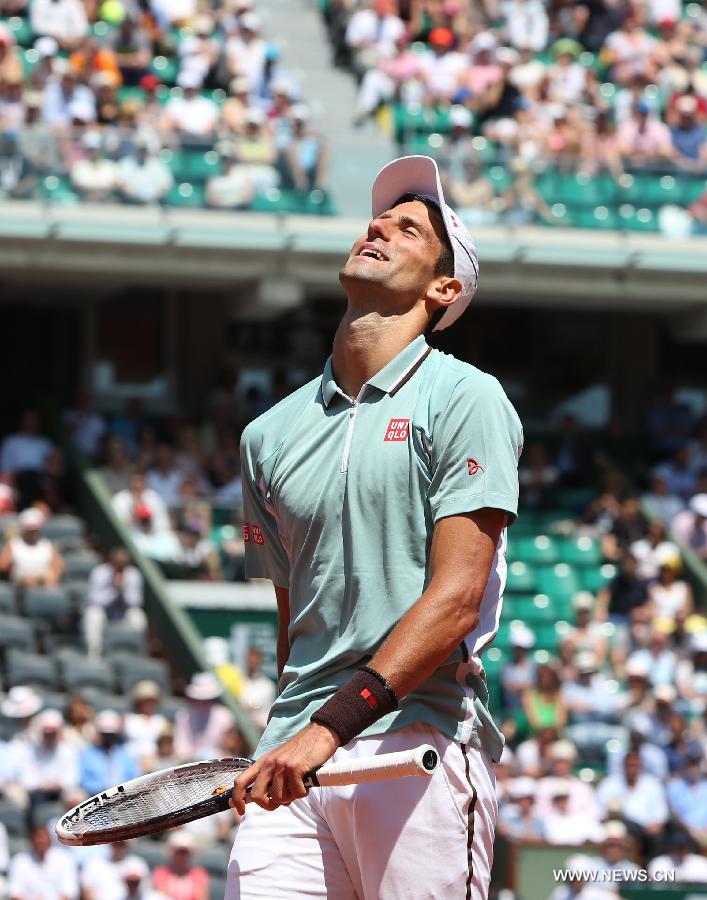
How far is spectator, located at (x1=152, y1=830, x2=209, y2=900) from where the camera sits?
11.0m

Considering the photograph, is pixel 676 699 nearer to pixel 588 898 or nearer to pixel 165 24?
pixel 588 898

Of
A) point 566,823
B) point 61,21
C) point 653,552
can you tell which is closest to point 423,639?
point 566,823

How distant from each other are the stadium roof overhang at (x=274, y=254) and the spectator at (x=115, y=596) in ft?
10.5

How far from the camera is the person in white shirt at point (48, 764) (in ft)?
38.8

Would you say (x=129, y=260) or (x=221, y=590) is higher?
(x=129, y=260)

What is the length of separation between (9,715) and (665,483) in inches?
314

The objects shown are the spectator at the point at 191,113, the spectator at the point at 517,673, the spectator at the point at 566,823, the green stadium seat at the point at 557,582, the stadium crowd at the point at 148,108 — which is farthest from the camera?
the spectator at the point at 191,113

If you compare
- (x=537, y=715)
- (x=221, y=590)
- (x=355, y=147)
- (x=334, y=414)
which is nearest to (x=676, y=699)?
(x=537, y=715)

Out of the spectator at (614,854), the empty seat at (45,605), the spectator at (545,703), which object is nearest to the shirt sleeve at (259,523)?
the spectator at (614,854)

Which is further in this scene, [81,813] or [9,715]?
[9,715]

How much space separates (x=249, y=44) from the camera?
1809 centimetres

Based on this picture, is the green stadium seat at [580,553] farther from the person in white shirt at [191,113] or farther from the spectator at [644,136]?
the person in white shirt at [191,113]

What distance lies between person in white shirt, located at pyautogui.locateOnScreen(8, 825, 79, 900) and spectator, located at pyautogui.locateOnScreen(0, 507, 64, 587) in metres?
3.52

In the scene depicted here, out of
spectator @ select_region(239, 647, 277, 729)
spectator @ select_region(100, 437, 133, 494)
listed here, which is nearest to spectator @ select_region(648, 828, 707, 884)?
spectator @ select_region(239, 647, 277, 729)
